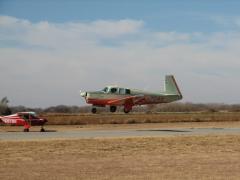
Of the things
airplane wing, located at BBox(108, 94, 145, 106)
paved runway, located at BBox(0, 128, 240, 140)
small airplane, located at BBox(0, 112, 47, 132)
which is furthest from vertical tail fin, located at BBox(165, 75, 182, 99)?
paved runway, located at BBox(0, 128, 240, 140)

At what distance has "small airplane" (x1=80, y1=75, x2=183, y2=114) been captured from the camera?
5975 centimetres

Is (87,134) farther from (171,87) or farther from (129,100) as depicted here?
(171,87)

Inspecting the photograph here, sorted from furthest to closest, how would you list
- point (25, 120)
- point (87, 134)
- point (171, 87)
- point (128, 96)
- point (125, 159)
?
point (171, 87) < point (128, 96) < point (25, 120) < point (87, 134) < point (125, 159)

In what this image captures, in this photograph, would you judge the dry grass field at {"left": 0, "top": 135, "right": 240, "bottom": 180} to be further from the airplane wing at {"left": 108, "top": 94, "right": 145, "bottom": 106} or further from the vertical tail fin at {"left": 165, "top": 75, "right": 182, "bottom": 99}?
the vertical tail fin at {"left": 165, "top": 75, "right": 182, "bottom": 99}

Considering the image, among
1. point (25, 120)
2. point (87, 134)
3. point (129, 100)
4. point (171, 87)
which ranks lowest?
point (87, 134)

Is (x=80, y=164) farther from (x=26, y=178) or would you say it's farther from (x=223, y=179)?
(x=223, y=179)

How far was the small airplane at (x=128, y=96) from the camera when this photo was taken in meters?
59.8

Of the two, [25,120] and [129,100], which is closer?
[25,120]

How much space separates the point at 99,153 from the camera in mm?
24281

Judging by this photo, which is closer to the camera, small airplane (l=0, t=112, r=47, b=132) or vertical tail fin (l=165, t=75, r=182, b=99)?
small airplane (l=0, t=112, r=47, b=132)

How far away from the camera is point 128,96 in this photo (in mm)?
61094

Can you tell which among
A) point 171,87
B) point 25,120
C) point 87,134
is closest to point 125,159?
point 87,134

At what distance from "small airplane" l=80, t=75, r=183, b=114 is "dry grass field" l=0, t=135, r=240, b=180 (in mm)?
27862

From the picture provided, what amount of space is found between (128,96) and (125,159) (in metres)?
39.5
